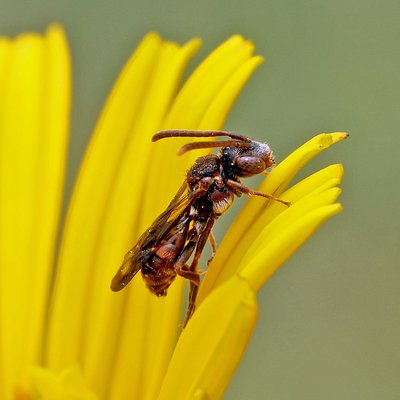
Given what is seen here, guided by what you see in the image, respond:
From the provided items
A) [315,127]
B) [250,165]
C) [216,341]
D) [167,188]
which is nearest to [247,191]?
[250,165]

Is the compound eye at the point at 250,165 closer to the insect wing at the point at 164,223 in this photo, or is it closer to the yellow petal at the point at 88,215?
the insect wing at the point at 164,223

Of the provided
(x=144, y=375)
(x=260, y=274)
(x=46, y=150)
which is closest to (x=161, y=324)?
(x=144, y=375)

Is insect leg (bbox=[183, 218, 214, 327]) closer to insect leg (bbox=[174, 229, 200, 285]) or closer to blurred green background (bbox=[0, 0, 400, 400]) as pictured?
insect leg (bbox=[174, 229, 200, 285])

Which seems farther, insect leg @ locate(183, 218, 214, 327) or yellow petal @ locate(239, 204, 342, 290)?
insect leg @ locate(183, 218, 214, 327)

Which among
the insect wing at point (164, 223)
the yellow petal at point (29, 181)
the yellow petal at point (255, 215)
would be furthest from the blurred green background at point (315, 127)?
the yellow petal at point (255, 215)

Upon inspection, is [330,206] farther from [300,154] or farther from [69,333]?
[69,333]

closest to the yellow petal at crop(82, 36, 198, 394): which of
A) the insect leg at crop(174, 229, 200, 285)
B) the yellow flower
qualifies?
the yellow flower
